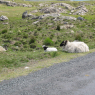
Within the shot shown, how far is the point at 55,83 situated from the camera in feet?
24.3

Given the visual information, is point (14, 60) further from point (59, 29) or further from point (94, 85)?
point (59, 29)

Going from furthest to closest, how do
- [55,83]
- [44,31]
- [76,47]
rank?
[44,31], [76,47], [55,83]

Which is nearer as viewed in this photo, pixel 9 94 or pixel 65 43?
pixel 9 94

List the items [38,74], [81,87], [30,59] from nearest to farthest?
[81,87], [38,74], [30,59]

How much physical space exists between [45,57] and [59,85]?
653 cm

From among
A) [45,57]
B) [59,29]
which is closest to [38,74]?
[45,57]

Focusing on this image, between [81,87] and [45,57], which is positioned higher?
[81,87]

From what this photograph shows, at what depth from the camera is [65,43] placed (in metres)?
16.1

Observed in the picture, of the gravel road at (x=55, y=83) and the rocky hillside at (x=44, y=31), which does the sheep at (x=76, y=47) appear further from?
the gravel road at (x=55, y=83)

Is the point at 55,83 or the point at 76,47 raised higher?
the point at 55,83

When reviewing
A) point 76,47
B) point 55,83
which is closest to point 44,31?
point 76,47

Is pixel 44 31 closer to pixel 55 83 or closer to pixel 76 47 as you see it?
pixel 76 47

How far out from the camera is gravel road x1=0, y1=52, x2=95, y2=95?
261 inches

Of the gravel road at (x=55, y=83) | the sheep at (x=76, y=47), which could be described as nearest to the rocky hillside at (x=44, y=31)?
the sheep at (x=76, y=47)
